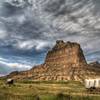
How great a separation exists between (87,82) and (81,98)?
131 feet

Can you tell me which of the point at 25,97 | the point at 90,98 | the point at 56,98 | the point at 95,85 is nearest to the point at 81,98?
the point at 90,98

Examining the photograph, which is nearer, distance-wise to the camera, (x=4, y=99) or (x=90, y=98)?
(x=4, y=99)

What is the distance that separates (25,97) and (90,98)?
30.7ft

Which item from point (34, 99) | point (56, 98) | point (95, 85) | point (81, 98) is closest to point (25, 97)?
point (34, 99)

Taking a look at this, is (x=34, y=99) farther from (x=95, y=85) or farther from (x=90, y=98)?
(x=95, y=85)

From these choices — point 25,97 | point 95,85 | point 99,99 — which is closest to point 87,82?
point 95,85

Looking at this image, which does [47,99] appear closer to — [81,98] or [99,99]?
[81,98]

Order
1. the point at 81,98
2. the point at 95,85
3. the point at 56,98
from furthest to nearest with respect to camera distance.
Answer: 1. the point at 95,85
2. the point at 81,98
3. the point at 56,98

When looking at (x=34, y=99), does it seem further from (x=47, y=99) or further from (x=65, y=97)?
(x=65, y=97)

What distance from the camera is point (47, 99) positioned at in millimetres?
32156

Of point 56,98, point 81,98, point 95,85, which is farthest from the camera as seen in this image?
point 95,85

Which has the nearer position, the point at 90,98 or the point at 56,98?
the point at 56,98

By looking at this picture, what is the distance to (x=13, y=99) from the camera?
107 ft

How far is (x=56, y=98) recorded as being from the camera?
105ft
